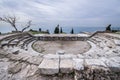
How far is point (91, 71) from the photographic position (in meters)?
2.24

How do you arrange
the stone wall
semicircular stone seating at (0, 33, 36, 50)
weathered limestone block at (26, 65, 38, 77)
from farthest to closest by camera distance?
1. the stone wall
2. semicircular stone seating at (0, 33, 36, 50)
3. weathered limestone block at (26, 65, 38, 77)

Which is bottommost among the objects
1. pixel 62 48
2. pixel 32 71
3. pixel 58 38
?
pixel 62 48

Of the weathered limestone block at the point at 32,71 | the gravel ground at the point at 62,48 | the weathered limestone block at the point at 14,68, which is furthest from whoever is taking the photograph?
the gravel ground at the point at 62,48

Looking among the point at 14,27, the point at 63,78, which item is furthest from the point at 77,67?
the point at 14,27

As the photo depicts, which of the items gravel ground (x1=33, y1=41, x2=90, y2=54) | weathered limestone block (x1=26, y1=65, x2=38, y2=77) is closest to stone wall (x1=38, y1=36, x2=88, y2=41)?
gravel ground (x1=33, y1=41, x2=90, y2=54)

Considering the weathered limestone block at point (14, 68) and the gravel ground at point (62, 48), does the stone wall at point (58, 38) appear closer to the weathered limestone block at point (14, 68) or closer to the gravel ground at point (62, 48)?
the gravel ground at point (62, 48)

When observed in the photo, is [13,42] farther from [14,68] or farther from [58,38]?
[58,38]

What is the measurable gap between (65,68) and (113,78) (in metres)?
1.05

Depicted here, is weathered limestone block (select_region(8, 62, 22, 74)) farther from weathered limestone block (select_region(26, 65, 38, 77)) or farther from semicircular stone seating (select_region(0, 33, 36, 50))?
semicircular stone seating (select_region(0, 33, 36, 50))

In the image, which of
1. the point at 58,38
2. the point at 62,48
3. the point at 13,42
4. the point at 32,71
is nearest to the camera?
the point at 32,71

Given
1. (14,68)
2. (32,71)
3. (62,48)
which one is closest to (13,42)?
(62,48)

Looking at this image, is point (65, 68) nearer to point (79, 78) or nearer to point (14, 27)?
point (79, 78)

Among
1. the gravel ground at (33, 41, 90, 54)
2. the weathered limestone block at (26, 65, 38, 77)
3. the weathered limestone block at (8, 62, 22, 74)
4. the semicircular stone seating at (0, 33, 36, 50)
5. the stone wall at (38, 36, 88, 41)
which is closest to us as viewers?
the weathered limestone block at (26, 65, 38, 77)

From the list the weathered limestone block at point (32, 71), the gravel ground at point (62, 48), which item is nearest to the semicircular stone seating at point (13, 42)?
the gravel ground at point (62, 48)
